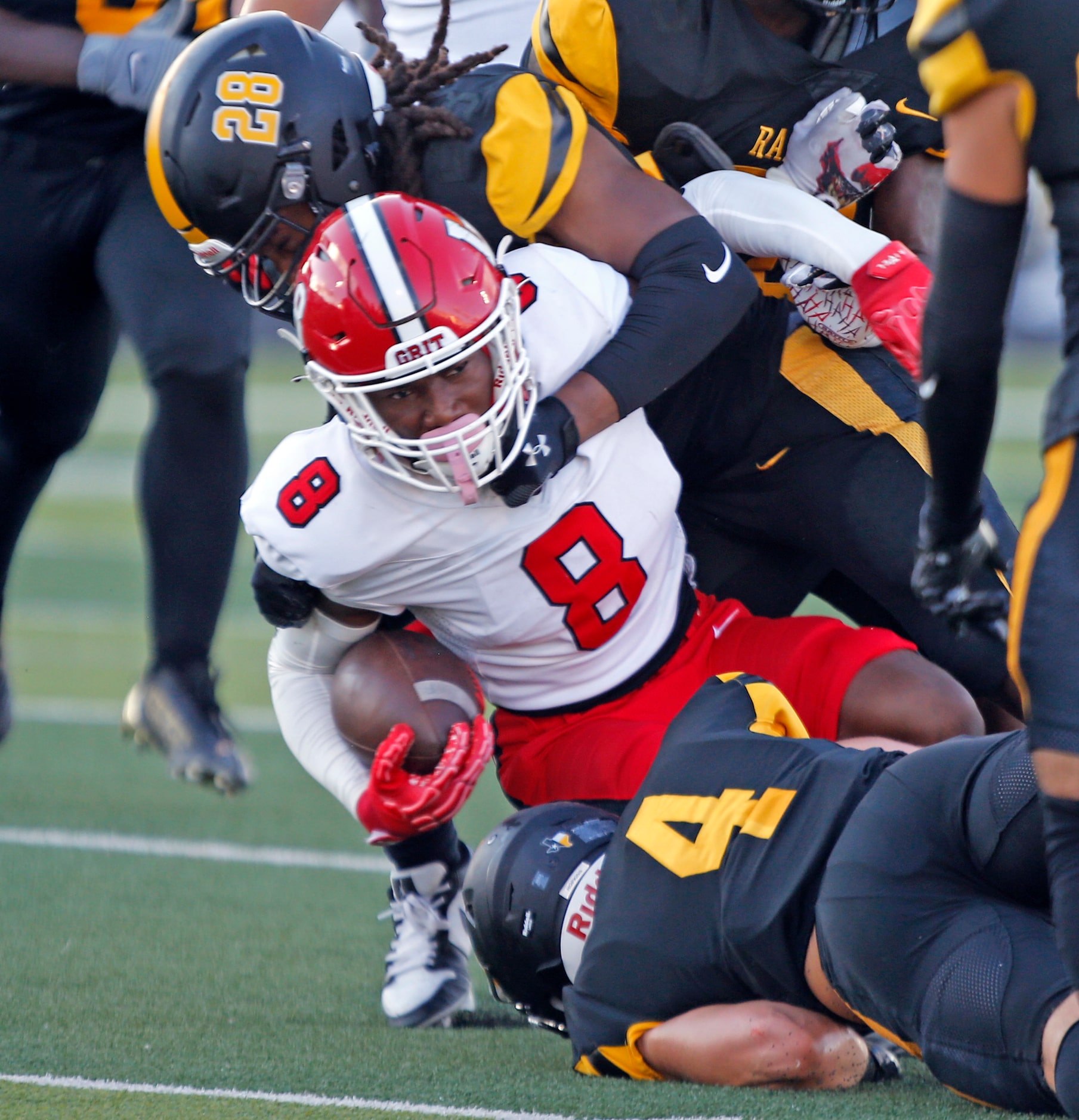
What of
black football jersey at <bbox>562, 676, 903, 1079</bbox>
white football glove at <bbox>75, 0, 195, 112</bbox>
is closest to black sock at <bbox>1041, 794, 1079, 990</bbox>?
black football jersey at <bbox>562, 676, 903, 1079</bbox>

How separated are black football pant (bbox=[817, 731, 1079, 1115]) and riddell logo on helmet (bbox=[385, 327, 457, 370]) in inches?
35.5

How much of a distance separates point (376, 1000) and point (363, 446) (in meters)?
0.97

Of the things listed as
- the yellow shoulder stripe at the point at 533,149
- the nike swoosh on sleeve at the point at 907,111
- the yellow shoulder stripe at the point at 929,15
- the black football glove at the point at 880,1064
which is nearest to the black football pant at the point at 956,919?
the black football glove at the point at 880,1064

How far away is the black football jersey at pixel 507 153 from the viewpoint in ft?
8.87

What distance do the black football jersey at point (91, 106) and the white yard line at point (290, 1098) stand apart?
6.23 feet

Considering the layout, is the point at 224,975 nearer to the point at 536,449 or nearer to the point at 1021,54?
the point at 536,449

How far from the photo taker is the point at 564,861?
2.45m

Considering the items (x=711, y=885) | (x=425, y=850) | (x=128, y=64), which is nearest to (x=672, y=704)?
(x=425, y=850)

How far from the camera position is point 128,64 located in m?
3.04

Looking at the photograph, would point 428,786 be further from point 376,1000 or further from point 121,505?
point 121,505

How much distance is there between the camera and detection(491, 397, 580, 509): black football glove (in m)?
2.55

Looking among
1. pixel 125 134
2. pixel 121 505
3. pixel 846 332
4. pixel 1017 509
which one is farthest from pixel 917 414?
pixel 121 505

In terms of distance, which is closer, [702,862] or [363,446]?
[702,862]

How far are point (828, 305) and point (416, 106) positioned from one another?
0.77 m
